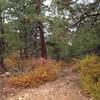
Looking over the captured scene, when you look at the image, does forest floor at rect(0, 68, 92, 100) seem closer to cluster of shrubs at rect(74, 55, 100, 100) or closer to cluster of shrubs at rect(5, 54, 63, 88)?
cluster of shrubs at rect(5, 54, 63, 88)

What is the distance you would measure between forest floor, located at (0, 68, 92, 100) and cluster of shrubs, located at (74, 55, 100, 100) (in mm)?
418

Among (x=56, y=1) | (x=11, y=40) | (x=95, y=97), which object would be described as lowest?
(x=95, y=97)

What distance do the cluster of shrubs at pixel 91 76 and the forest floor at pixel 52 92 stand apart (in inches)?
16.4

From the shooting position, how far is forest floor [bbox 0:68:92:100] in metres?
9.84

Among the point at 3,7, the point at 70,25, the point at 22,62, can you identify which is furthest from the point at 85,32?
the point at 3,7

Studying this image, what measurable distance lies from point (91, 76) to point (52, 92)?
4.68 feet

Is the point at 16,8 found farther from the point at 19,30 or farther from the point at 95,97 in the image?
the point at 95,97

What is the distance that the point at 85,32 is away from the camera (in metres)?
10.7

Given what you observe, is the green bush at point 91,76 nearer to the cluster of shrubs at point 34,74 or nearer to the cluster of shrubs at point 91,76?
the cluster of shrubs at point 91,76

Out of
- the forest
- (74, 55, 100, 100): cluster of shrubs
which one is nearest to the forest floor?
the forest

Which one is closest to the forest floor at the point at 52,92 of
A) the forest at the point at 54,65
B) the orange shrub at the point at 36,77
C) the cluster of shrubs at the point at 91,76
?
the forest at the point at 54,65

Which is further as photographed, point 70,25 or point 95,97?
point 70,25

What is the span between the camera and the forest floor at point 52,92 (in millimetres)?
9844

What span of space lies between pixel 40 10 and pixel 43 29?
1.09 metres
